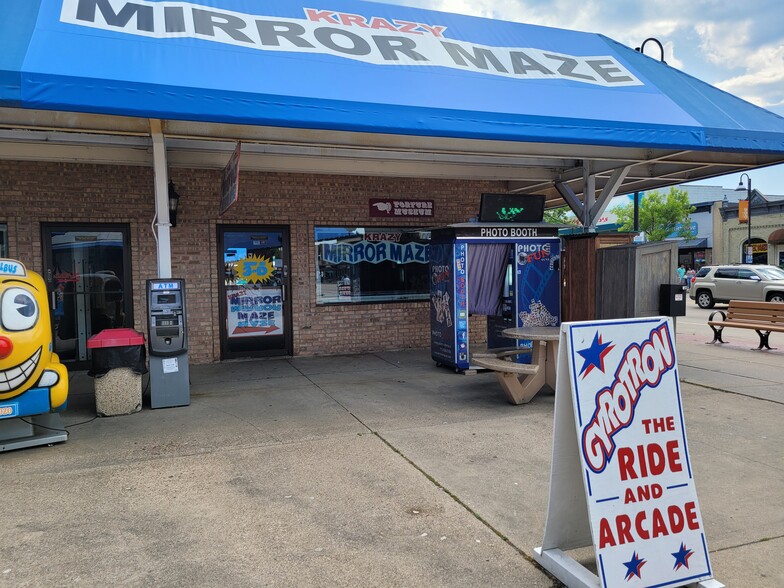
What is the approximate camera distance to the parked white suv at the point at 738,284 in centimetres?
1891

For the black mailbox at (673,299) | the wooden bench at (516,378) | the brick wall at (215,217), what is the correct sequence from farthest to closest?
the brick wall at (215,217) → the black mailbox at (673,299) → the wooden bench at (516,378)

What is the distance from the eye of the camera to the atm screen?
643 centimetres

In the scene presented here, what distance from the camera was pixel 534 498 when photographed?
407cm

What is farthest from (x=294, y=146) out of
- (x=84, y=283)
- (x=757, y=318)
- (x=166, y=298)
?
(x=757, y=318)

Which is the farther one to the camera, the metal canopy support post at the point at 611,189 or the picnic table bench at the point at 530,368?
the metal canopy support post at the point at 611,189

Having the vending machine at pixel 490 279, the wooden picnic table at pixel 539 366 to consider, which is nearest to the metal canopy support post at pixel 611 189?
the vending machine at pixel 490 279

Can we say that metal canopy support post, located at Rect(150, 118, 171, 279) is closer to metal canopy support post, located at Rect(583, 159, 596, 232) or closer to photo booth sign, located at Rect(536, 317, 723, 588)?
photo booth sign, located at Rect(536, 317, 723, 588)

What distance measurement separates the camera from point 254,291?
9625mm

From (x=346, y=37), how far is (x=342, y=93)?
167 centimetres

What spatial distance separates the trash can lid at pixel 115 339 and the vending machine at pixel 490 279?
13.6 feet

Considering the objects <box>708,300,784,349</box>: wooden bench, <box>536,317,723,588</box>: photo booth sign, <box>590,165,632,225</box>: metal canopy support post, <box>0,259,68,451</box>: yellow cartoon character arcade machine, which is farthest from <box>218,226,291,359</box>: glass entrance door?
<box>708,300,784,349</box>: wooden bench

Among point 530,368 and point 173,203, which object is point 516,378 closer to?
point 530,368

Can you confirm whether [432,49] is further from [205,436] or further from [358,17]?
[205,436]

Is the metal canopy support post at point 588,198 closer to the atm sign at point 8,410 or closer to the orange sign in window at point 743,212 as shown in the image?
the atm sign at point 8,410
